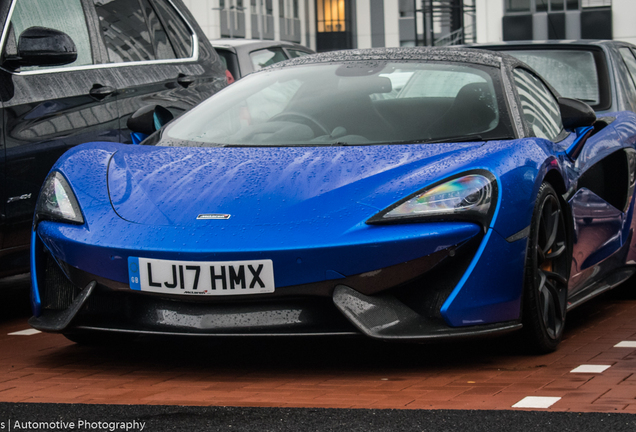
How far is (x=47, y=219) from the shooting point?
4.21 m

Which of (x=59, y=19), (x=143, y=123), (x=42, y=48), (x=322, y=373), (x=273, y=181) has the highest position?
(x=59, y=19)

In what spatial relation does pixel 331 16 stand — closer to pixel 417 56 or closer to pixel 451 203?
pixel 417 56

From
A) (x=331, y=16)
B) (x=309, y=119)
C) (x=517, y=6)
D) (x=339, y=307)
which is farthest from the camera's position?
(x=331, y=16)

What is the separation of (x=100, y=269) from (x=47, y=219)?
1.39ft

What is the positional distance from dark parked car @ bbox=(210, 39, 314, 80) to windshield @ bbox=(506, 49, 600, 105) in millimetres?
3854

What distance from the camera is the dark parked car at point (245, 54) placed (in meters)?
11.1

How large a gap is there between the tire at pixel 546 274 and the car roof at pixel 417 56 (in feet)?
3.04

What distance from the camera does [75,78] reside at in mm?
5637

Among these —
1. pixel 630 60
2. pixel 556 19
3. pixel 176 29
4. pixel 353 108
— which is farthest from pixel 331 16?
pixel 353 108

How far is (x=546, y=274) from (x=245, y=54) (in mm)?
7375

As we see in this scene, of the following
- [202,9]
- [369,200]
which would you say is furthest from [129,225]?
[202,9]

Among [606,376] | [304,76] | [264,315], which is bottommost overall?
[606,376]

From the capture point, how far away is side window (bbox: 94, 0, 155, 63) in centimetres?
610

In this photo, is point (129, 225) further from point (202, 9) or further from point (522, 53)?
point (202, 9)
